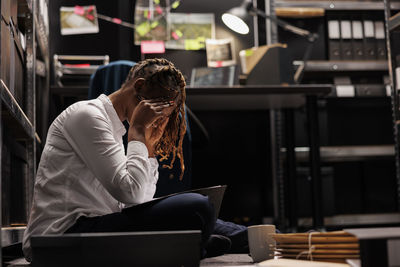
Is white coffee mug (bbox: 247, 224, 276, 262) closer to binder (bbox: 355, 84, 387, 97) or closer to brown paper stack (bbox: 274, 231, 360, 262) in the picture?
brown paper stack (bbox: 274, 231, 360, 262)

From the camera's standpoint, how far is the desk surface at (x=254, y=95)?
2.76m

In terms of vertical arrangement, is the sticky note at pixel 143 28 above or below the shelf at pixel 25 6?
above

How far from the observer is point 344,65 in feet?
12.3

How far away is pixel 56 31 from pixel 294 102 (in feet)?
5.27

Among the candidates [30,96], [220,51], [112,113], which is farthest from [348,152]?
[112,113]

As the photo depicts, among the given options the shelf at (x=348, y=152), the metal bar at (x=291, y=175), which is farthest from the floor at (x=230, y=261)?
the shelf at (x=348, y=152)

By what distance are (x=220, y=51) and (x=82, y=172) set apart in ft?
7.99

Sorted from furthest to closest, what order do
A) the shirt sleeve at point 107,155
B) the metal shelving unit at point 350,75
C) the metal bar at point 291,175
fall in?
the metal shelving unit at point 350,75
the metal bar at point 291,175
the shirt sleeve at point 107,155

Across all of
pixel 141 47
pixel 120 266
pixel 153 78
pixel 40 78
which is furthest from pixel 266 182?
pixel 120 266

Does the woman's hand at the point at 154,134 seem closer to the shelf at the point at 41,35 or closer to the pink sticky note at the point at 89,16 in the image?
the shelf at the point at 41,35

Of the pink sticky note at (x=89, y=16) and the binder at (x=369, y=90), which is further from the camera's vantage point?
the binder at (x=369, y=90)

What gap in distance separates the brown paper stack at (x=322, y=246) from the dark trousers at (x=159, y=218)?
210 millimetres

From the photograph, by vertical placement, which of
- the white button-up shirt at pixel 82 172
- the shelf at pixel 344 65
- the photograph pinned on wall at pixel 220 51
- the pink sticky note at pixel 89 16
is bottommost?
the white button-up shirt at pixel 82 172

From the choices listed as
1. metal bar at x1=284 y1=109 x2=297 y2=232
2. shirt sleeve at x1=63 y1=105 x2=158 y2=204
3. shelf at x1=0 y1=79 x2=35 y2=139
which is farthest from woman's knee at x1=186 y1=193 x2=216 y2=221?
metal bar at x1=284 y1=109 x2=297 y2=232
